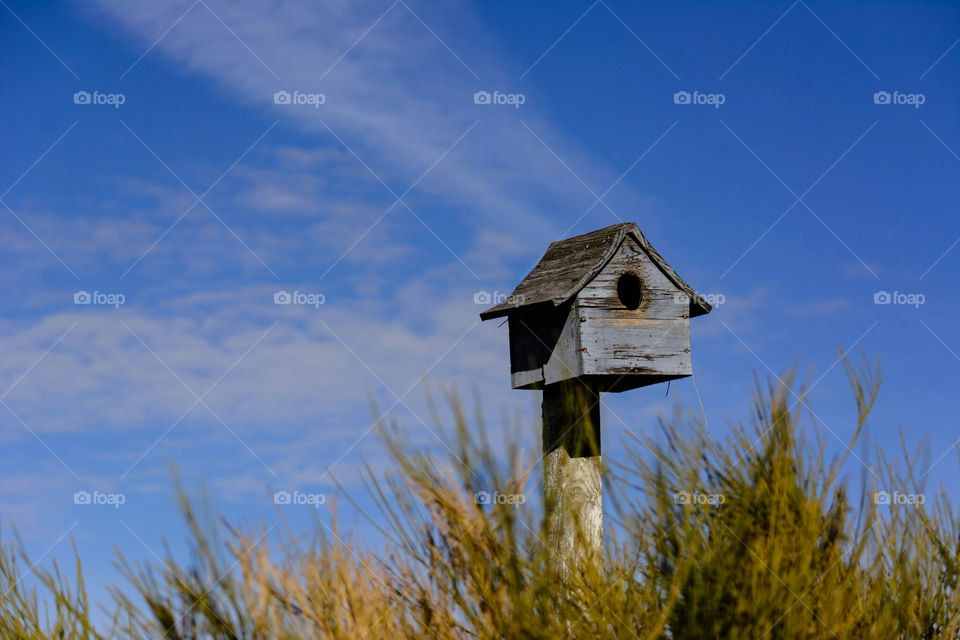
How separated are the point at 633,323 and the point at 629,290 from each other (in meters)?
0.29

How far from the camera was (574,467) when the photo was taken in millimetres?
4656

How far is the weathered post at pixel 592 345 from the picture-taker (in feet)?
15.2

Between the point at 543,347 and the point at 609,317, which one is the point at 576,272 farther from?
the point at 543,347

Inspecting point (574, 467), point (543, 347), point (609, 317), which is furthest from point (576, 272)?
point (574, 467)

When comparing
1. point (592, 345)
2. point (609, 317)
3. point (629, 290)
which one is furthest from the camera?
point (629, 290)

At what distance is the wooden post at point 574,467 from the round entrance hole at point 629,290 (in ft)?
1.74

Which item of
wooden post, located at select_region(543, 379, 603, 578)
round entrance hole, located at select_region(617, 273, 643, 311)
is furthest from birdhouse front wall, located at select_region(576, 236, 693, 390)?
wooden post, located at select_region(543, 379, 603, 578)

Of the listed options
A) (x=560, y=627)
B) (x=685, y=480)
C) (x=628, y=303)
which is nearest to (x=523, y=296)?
(x=628, y=303)

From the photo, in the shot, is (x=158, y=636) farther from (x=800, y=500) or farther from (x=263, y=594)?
(x=800, y=500)

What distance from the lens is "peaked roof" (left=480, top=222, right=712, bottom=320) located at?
4.75 metres

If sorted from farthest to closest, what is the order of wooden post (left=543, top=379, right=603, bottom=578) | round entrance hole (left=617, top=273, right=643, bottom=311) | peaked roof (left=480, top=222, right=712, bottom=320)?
1. round entrance hole (left=617, top=273, right=643, bottom=311)
2. peaked roof (left=480, top=222, right=712, bottom=320)
3. wooden post (left=543, top=379, right=603, bottom=578)

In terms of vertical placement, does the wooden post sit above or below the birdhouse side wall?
below

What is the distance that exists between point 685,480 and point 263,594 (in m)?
1.72

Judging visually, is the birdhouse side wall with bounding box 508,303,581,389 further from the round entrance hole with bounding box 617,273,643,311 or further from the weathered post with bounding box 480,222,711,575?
the round entrance hole with bounding box 617,273,643,311
